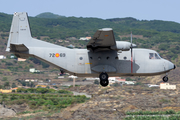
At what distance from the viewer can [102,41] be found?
28.1 m

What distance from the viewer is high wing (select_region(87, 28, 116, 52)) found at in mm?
26203

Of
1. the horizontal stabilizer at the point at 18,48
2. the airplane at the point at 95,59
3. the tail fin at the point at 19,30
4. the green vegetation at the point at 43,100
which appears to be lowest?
the green vegetation at the point at 43,100

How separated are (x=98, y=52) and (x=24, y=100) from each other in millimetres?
89067

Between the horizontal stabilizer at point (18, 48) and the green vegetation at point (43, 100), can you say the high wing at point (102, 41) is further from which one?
the green vegetation at point (43, 100)

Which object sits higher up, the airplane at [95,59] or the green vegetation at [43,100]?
the airplane at [95,59]

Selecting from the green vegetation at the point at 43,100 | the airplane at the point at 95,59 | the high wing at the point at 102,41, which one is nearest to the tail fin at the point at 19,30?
the airplane at the point at 95,59

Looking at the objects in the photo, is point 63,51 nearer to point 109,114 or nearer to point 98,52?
point 98,52

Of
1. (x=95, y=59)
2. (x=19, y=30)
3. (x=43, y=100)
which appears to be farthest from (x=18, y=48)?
(x=43, y=100)

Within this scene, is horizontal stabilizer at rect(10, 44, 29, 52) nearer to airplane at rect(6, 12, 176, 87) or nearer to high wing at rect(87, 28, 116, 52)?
airplane at rect(6, 12, 176, 87)

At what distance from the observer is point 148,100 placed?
102 m

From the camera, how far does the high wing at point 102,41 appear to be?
26.2 meters

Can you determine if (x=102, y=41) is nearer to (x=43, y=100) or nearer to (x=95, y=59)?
(x=95, y=59)

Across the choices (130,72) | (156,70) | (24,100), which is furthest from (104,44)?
(24,100)

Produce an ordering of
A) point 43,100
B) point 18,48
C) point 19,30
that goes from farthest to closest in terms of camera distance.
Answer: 1. point 43,100
2. point 19,30
3. point 18,48
